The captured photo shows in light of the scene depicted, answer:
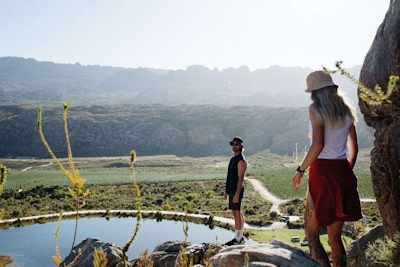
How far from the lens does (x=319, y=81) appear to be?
167 inches

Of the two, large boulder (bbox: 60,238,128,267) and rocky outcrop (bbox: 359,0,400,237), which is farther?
large boulder (bbox: 60,238,128,267)

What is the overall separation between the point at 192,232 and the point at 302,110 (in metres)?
142

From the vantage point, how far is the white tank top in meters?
4.14

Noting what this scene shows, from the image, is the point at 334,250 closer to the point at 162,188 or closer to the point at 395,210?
the point at 395,210

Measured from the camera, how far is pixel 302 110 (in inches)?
6220

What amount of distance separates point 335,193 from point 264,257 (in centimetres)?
102

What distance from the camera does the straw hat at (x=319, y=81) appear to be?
4199 millimetres

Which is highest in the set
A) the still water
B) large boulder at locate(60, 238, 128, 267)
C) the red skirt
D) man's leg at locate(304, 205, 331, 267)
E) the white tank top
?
the white tank top

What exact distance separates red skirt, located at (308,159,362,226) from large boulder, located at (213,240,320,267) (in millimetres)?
459

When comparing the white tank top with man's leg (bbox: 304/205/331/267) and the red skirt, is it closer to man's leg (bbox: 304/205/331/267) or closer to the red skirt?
the red skirt

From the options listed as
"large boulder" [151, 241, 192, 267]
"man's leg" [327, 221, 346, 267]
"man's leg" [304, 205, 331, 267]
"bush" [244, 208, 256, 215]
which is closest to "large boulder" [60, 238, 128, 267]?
"large boulder" [151, 241, 192, 267]

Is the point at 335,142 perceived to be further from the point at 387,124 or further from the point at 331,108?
the point at 387,124

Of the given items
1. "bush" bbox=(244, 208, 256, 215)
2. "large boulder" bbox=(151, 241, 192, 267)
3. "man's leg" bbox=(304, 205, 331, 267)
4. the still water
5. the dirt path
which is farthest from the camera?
the dirt path

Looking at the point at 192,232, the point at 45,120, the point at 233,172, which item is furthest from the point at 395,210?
the point at 45,120
